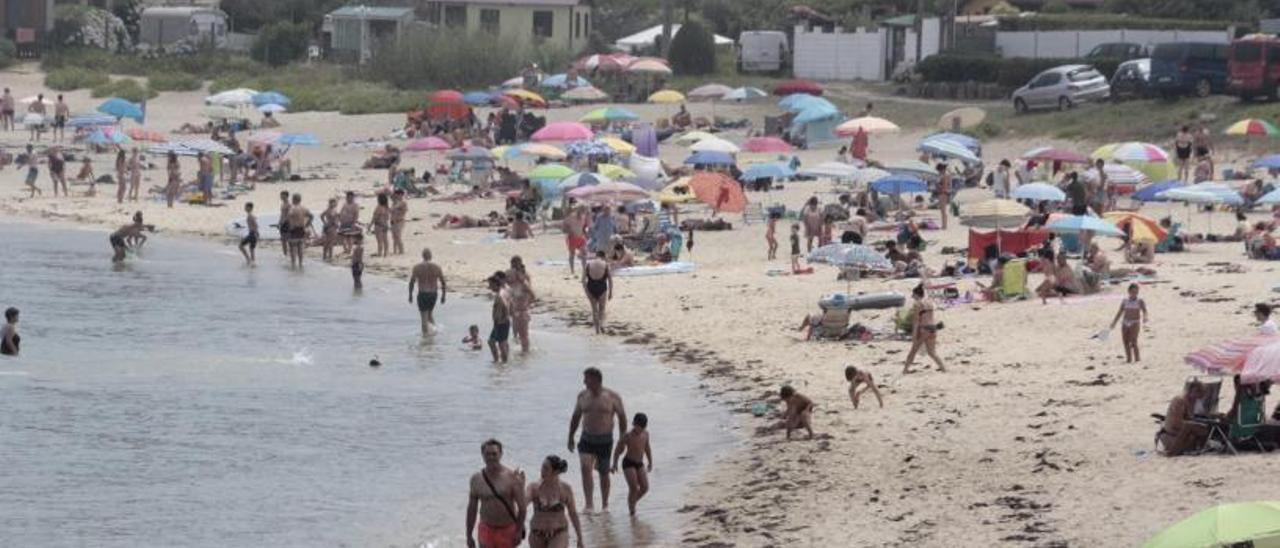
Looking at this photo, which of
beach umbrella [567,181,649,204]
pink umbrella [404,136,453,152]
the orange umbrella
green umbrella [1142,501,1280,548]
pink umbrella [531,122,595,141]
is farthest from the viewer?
pink umbrella [404,136,453,152]

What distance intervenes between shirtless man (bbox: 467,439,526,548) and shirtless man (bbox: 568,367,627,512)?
2.22 m

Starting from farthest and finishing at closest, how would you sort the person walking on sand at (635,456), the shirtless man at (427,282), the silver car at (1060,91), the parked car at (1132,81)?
the silver car at (1060,91), the parked car at (1132,81), the shirtless man at (427,282), the person walking on sand at (635,456)

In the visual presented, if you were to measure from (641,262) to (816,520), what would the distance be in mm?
16088

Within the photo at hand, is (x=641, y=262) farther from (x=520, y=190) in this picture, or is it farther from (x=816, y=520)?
(x=816, y=520)

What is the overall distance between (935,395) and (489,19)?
Answer: 49.0 meters

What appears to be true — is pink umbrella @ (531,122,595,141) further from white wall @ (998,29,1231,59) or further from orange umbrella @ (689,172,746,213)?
white wall @ (998,29,1231,59)

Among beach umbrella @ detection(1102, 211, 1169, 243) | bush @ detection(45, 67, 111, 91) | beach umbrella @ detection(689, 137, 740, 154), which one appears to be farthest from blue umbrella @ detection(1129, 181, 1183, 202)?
bush @ detection(45, 67, 111, 91)

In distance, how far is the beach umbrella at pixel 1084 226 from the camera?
2631cm

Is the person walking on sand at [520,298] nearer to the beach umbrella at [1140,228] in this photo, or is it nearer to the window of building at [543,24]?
the beach umbrella at [1140,228]

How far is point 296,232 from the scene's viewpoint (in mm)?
34125

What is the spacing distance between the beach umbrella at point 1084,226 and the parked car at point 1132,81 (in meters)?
19.9

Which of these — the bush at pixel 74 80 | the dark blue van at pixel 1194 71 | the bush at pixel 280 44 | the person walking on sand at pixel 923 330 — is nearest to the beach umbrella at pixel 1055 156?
the dark blue van at pixel 1194 71

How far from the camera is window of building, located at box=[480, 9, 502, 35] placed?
6875cm

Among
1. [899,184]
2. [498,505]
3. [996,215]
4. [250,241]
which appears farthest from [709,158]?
[498,505]
